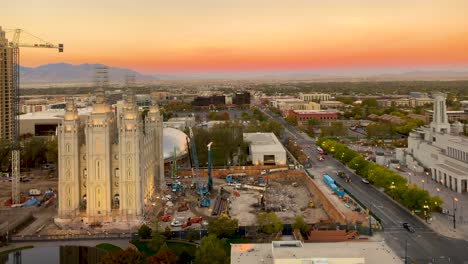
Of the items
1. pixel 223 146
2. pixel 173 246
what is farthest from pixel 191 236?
pixel 223 146

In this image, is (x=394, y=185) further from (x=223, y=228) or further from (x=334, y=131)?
(x=334, y=131)

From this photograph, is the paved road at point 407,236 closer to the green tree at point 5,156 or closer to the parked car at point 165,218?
the parked car at point 165,218

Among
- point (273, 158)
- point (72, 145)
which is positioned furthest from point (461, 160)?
point (72, 145)

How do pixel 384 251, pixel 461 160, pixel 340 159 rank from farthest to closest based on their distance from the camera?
1. pixel 340 159
2. pixel 461 160
3. pixel 384 251

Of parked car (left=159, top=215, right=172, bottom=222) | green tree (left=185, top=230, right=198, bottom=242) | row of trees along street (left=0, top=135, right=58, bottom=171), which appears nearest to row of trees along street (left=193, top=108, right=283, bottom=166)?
row of trees along street (left=0, top=135, right=58, bottom=171)

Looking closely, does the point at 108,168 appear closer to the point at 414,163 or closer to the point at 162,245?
the point at 162,245

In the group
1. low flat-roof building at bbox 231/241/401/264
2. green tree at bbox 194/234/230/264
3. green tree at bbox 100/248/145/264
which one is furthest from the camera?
green tree at bbox 194/234/230/264

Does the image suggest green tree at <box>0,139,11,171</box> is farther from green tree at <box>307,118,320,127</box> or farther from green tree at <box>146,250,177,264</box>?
green tree at <box>307,118,320,127</box>
